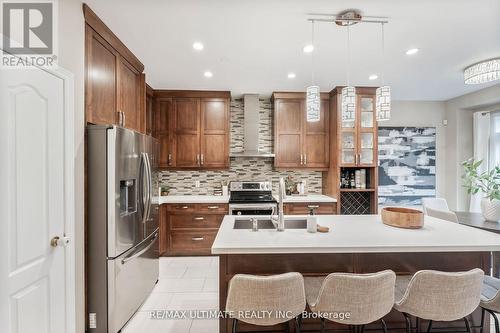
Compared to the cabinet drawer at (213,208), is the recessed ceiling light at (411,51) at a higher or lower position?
higher

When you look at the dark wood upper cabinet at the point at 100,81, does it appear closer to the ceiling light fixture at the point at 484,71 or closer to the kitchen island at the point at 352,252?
the kitchen island at the point at 352,252

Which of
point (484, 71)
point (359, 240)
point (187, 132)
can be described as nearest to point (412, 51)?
point (484, 71)

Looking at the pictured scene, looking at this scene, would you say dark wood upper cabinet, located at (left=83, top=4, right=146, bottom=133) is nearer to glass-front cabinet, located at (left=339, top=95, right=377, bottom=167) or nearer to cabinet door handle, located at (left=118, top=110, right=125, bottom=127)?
cabinet door handle, located at (left=118, top=110, right=125, bottom=127)

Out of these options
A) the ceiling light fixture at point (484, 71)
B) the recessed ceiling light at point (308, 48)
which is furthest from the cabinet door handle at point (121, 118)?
the ceiling light fixture at point (484, 71)

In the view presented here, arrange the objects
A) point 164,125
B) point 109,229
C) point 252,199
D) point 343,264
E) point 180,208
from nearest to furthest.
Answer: point 343,264, point 109,229, point 180,208, point 252,199, point 164,125

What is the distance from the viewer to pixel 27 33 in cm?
153

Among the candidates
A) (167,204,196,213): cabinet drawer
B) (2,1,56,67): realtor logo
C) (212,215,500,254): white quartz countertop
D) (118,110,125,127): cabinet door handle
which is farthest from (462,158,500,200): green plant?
(2,1,56,67): realtor logo

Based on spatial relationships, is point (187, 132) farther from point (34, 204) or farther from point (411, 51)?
point (411, 51)

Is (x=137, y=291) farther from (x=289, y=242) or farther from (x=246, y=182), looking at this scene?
(x=246, y=182)

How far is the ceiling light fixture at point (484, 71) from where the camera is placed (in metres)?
2.78

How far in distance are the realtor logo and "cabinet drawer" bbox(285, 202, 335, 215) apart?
10.5ft

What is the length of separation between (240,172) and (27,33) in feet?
10.9

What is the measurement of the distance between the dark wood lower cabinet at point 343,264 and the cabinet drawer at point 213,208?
6.78ft

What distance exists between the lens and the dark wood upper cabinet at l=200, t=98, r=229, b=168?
416 cm
